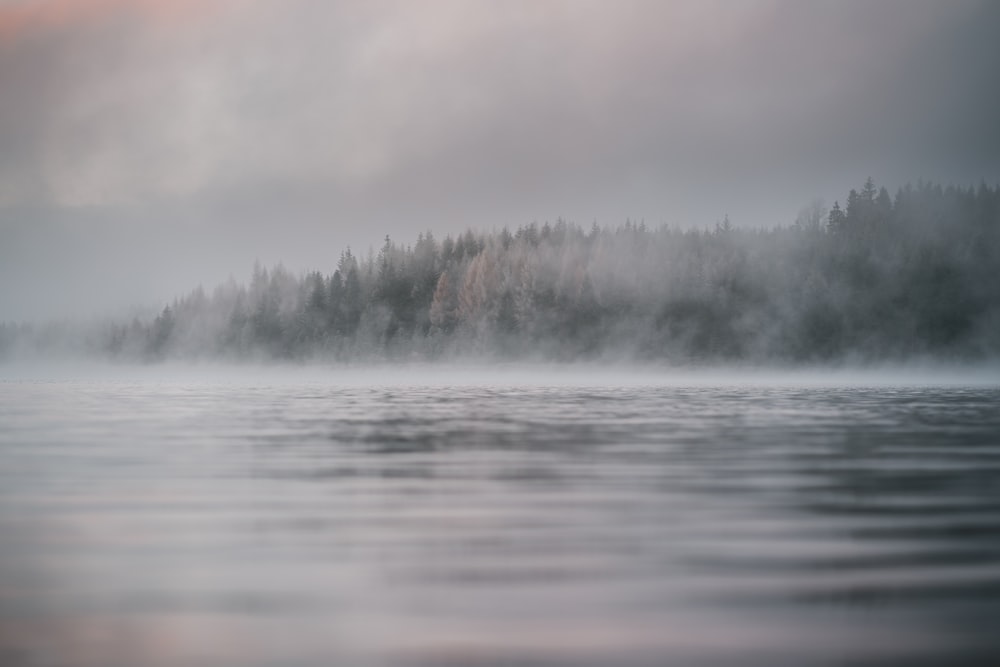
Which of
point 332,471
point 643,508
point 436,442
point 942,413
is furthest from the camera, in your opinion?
point 942,413

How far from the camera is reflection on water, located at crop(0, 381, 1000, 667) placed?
605cm

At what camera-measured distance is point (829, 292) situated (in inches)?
5733

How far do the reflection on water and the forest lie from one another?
408 ft

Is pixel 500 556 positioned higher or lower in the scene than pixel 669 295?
lower

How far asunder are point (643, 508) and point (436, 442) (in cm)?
906

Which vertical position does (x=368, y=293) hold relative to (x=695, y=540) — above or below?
above

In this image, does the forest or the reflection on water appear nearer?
the reflection on water

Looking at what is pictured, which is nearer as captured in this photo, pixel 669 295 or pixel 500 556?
pixel 500 556

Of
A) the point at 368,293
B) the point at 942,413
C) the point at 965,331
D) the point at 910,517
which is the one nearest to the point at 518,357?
the point at 368,293

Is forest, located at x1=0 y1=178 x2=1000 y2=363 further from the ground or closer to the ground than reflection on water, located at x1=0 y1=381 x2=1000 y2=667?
further from the ground

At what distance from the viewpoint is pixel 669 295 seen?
488 feet

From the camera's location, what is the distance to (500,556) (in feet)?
28.0

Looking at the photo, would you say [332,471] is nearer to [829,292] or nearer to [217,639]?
[217,639]

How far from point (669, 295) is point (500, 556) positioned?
14252cm
